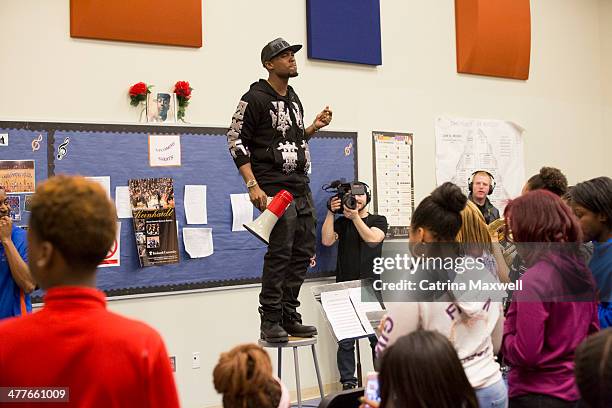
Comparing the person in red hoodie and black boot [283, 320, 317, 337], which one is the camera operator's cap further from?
the person in red hoodie

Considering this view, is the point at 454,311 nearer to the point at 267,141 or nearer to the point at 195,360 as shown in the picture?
the point at 267,141

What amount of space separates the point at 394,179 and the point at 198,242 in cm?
189

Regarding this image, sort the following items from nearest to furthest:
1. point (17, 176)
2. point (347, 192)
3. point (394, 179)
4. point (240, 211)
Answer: point (17, 176) < point (240, 211) < point (347, 192) < point (394, 179)

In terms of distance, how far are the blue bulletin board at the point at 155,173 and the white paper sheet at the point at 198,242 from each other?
4 cm

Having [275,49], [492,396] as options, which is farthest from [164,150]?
[492,396]

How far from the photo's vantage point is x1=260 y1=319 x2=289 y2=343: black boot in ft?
11.4

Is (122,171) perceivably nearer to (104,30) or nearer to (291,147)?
(104,30)

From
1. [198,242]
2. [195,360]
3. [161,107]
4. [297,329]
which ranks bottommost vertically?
[195,360]

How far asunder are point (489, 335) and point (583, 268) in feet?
1.29

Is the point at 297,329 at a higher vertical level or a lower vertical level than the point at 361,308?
lower

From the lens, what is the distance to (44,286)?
1365 millimetres

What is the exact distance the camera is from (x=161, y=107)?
486cm

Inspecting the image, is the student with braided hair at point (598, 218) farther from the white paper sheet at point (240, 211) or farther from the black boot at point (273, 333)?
the white paper sheet at point (240, 211)

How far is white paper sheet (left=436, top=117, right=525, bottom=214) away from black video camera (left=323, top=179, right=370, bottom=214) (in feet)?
3.70
